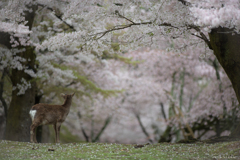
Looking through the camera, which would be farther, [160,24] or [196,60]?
[196,60]

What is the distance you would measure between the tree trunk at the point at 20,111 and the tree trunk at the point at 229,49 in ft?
23.5

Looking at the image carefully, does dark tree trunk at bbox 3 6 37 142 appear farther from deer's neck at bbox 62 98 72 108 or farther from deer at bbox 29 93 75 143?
deer's neck at bbox 62 98 72 108

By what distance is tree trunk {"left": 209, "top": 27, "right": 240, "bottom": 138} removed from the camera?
6.26 metres

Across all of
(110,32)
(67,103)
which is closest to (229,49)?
(110,32)

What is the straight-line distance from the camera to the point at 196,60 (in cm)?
1702

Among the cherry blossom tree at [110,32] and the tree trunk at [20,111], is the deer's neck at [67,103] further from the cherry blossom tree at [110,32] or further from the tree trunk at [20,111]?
the tree trunk at [20,111]

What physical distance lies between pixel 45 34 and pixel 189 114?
1064 cm

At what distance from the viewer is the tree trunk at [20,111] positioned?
32.2ft

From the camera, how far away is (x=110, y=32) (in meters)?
8.44

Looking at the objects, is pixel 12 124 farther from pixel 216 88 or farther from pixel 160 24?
pixel 216 88

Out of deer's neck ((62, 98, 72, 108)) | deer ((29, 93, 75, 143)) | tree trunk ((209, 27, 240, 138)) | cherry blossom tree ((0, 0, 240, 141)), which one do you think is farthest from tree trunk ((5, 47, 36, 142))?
tree trunk ((209, 27, 240, 138))

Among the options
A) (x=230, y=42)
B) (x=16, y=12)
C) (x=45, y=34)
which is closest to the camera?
(x=230, y=42)

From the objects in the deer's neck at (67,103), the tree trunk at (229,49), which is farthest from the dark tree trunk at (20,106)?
the tree trunk at (229,49)

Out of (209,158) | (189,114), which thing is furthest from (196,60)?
(209,158)
